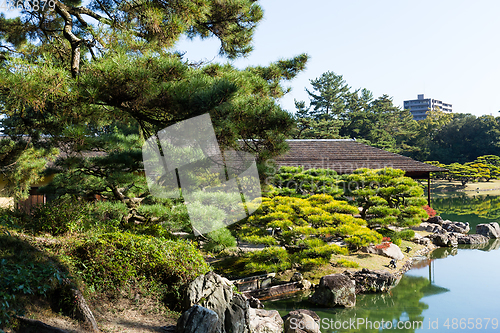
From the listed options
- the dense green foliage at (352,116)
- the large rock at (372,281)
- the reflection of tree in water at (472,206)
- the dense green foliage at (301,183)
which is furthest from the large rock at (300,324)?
the dense green foliage at (352,116)

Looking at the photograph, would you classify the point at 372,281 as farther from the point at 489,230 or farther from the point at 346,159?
the point at 489,230

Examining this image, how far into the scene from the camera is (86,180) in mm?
4949

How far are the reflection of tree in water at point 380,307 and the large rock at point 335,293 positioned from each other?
99 mm

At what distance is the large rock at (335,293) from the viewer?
5.00 metres

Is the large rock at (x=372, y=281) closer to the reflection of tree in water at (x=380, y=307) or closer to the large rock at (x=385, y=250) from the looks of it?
the reflection of tree in water at (x=380, y=307)

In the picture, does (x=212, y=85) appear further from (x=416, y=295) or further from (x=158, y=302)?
(x=416, y=295)

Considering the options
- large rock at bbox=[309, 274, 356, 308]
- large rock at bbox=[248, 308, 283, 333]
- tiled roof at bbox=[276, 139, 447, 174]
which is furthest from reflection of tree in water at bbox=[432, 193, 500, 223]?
large rock at bbox=[248, 308, 283, 333]

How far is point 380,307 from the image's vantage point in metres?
5.19

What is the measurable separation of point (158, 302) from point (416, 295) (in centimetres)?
466

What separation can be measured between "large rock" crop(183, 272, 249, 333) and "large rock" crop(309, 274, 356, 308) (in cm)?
227

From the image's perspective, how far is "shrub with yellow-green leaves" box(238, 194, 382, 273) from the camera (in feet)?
18.3

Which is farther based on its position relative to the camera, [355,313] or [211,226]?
[355,313]

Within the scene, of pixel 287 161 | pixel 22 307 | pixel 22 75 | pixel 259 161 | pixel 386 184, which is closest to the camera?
pixel 22 307

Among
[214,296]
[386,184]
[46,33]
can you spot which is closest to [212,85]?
[214,296]
